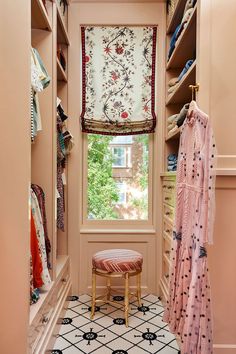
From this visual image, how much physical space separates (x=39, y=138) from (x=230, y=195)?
1.30m

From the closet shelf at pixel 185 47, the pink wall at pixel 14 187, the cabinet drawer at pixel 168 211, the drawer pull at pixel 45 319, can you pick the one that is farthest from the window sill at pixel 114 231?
the closet shelf at pixel 185 47

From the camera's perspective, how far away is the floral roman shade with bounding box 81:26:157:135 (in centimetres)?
277

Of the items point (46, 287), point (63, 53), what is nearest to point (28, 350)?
point (46, 287)

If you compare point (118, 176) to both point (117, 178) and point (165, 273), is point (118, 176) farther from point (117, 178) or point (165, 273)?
point (165, 273)

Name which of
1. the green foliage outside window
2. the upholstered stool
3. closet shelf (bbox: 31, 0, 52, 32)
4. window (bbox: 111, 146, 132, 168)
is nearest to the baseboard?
the upholstered stool

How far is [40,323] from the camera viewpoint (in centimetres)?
164

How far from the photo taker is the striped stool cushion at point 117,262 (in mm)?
2193

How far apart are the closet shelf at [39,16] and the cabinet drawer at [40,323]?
1.76 m

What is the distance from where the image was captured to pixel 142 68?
2.78 metres

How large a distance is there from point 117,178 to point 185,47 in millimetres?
1310

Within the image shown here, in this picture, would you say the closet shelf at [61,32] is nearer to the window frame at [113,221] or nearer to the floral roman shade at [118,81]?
the floral roman shade at [118,81]

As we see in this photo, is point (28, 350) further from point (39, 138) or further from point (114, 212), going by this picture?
point (114, 212)

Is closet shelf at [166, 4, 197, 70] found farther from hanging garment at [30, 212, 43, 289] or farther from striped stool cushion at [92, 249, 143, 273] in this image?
striped stool cushion at [92, 249, 143, 273]

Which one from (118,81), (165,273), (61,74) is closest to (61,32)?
(61,74)
